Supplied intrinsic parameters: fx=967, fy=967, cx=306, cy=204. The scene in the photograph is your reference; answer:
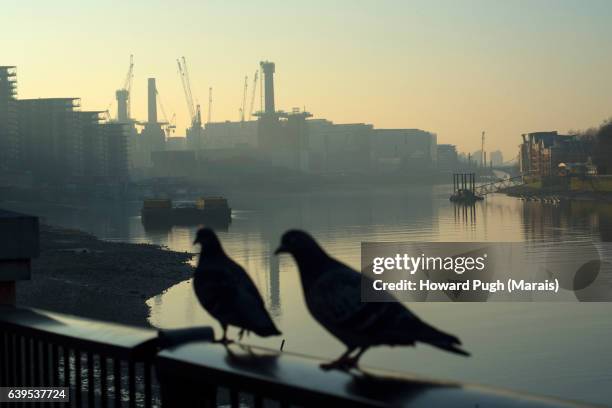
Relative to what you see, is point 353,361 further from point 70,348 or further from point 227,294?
point 70,348

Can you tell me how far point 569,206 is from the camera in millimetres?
154750

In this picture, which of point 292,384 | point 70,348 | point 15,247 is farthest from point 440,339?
point 15,247

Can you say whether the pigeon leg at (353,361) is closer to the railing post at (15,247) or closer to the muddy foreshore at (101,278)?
the railing post at (15,247)

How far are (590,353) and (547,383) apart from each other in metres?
4.76

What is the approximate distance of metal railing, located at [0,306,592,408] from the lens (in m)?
2.62

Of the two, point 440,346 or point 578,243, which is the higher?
point 440,346

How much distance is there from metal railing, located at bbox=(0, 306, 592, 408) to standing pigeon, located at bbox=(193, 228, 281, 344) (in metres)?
0.11

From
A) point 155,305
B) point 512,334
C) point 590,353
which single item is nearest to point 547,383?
point 590,353

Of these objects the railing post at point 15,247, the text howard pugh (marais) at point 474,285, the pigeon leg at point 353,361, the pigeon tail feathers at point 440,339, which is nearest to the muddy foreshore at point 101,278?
the text howard pugh (marais) at point 474,285

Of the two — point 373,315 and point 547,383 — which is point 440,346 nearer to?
point 373,315

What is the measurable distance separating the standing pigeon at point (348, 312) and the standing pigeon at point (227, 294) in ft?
1.38

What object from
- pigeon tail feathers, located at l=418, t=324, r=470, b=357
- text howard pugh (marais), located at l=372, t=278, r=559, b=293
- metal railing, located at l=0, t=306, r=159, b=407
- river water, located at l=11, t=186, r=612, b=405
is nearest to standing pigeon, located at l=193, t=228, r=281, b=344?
metal railing, located at l=0, t=306, r=159, b=407

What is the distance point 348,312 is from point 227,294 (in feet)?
2.63

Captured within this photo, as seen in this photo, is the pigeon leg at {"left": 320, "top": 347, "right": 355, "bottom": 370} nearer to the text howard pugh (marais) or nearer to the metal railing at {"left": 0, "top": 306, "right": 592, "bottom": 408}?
the metal railing at {"left": 0, "top": 306, "right": 592, "bottom": 408}
